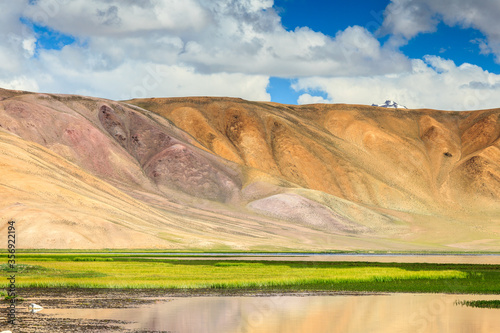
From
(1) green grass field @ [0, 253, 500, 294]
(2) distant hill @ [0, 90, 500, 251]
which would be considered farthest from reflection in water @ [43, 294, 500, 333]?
(2) distant hill @ [0, 90, 500, 251]

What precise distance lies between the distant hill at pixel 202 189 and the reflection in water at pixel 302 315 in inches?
2554

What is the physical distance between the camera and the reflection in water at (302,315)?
29.3 meters

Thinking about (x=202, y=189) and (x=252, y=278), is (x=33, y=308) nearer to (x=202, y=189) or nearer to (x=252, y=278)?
(x=252, y=278)

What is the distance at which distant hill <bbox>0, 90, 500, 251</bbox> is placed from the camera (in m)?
112

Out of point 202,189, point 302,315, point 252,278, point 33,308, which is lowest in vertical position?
point 302,315

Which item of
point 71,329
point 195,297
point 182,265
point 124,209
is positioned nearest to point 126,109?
point 124,209

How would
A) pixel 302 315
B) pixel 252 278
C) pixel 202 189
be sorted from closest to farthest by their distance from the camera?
pixel 302 315 < pixel 252 278 < pixel 202 189

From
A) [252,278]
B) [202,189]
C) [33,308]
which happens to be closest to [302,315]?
[33,308]

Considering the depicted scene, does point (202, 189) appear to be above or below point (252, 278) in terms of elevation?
above

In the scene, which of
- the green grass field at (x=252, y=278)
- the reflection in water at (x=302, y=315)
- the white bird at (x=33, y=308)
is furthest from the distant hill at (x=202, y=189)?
the white bird at (x=33, y=308)

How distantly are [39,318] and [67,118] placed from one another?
449 feet

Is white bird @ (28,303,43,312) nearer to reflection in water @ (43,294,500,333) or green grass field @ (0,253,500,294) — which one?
reflection in water @ (43,294,500,333)

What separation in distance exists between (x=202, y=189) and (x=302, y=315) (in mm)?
130615

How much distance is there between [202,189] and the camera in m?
163
